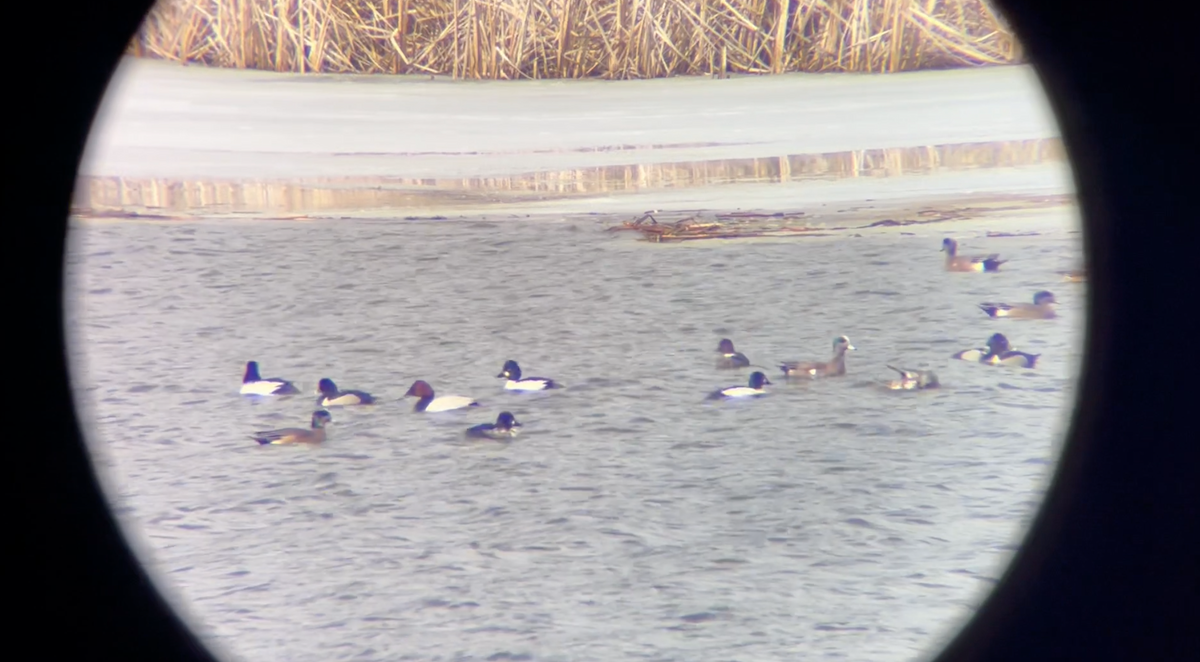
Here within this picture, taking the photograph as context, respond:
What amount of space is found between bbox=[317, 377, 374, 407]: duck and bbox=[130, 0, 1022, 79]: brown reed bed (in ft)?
14.5

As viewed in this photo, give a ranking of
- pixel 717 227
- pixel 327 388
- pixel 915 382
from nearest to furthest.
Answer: pixel 327 388, pixel 915 382, pixel 717 227

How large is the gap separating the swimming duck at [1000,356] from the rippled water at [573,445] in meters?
0.05

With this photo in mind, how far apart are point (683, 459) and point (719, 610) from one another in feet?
2.82

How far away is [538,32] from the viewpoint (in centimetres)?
804

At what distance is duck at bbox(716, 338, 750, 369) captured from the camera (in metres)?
4.23

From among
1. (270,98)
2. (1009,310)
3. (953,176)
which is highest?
(270,98)

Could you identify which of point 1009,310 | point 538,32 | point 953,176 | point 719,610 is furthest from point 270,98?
point 719,610

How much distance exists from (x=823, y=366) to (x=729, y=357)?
12.9 inches

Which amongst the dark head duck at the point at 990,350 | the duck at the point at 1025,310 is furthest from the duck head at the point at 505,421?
the duck at the point at 1025,310

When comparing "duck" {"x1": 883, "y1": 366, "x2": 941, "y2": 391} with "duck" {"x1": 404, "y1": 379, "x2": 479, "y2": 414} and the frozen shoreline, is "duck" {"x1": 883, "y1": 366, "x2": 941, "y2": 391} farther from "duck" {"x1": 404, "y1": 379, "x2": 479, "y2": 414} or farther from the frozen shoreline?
the frozen shoreline

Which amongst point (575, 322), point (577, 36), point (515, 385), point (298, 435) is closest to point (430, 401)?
point (515, 385)

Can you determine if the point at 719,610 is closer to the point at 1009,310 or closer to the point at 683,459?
the point at 683,459

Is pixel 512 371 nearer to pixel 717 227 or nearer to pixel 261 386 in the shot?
pixel 261 386

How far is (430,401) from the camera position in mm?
4004
